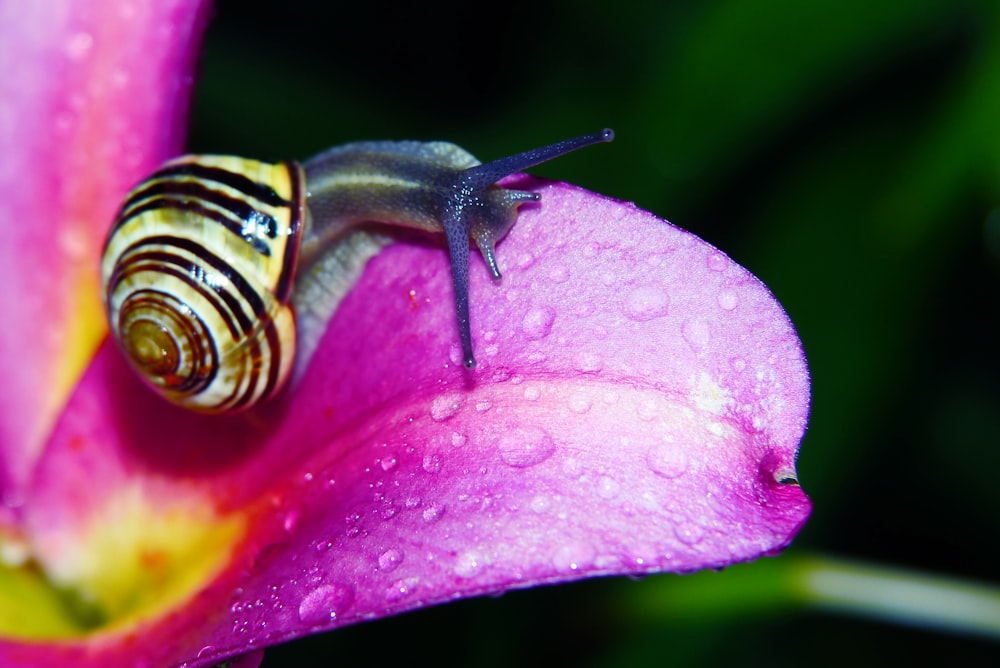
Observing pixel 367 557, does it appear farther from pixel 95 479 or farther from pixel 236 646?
pixel 95 479

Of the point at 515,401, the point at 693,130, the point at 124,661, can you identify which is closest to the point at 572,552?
the point at 515,401

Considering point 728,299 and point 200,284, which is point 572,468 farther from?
point 200,284

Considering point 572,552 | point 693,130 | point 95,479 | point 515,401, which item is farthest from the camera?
point 693,130

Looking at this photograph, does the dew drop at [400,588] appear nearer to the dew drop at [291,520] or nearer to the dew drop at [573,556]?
the dew drop at [573,556]

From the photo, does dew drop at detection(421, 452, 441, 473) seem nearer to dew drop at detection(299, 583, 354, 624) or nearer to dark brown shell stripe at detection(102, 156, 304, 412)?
dew drop at detection(299, 583, 354, 624)

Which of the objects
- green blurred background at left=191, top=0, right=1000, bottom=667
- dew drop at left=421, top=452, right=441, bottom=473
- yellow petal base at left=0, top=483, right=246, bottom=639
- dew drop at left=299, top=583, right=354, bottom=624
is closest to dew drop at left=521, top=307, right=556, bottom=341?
dew drop at left=421, top=452, right=441, bottom=473

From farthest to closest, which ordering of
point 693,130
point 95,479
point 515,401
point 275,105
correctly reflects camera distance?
point 275,105, point 693,130, point 95,479, point 515,401
